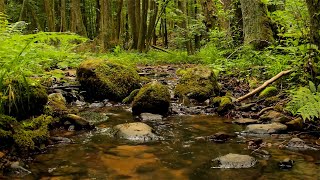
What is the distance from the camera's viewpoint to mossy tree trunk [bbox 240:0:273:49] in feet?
33.2

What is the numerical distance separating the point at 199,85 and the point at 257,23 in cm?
310

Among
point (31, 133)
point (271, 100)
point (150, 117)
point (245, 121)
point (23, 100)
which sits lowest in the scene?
point (150, 117)

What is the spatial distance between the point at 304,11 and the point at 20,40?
4.60m

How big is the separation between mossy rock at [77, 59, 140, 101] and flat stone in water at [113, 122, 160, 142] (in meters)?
3.10

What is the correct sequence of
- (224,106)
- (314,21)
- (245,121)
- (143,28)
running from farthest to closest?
(143,28), (224,106), (245,121), (314,21)

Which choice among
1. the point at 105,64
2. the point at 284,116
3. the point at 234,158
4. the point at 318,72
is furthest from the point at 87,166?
the point at 105,64

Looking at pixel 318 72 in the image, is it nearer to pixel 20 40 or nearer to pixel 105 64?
pixel 20 40

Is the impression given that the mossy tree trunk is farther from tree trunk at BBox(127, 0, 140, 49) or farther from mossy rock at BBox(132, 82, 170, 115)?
tree trunk at BBox(127, 0, 140, 49)

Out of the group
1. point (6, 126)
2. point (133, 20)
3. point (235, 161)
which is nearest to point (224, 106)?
point (235, 161)

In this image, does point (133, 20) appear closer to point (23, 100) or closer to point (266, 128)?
point (23, 100)

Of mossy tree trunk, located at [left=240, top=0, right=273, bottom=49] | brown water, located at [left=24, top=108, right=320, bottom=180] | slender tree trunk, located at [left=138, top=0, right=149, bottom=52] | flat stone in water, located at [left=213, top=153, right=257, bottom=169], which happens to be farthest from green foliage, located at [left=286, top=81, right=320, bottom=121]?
slender tree trunk, located at [left=138, top=0, right=149, bottom=52]

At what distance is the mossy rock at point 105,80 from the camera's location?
27.7 feet

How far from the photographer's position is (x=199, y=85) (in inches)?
332

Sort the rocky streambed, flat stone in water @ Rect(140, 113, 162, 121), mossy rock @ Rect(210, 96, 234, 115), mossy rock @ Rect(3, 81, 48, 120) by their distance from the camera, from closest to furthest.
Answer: the rocky streambed → mossy rock @ Rect(3, 81, 48, 120) → flat stone in water @ Rect(140, 113, 162, 121) → mossy rock @ Rect(210, 96, 234, 115)
